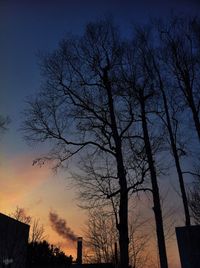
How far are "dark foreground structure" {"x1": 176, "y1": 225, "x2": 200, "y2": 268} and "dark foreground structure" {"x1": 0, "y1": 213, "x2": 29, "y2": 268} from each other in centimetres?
834

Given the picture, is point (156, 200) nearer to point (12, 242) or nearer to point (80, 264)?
point (12, 242)

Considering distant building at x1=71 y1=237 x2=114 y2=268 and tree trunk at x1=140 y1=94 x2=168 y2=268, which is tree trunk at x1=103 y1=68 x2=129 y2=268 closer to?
tree trunk at x1=140 y1=94 x2=168 y2=268

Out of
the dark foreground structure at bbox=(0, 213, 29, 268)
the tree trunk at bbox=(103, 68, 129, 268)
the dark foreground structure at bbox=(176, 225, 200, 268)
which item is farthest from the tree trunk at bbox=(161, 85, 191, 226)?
the dark foreground structure at bbox=(0, 213, 29, 268)

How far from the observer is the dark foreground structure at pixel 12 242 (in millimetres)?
16156

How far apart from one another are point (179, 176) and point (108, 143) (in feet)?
10.9

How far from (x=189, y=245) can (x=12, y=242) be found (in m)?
9.17

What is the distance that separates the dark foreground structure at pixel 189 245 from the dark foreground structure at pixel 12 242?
8.34 m

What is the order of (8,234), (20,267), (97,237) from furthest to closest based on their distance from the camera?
1. (97,237)
2. (20,267)
3. (8,234)

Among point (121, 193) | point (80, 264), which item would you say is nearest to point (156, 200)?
point (121, 193)

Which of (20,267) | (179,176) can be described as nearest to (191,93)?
(179,176)

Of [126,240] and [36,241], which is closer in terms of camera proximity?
[126,240]

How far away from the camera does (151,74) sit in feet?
51.6

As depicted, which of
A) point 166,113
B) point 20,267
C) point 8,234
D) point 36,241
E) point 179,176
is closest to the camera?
point 179,176

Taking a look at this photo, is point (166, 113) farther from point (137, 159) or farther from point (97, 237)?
point (97, 237)
